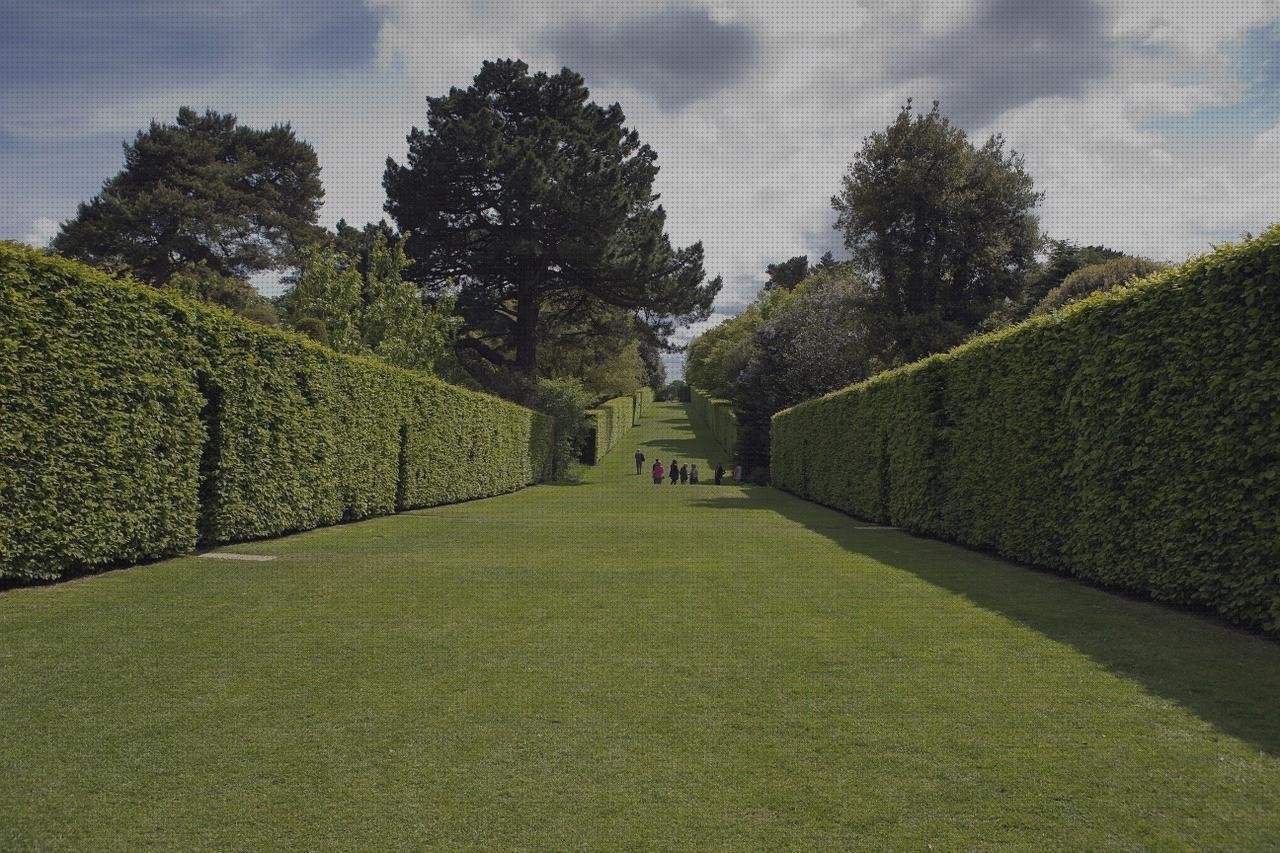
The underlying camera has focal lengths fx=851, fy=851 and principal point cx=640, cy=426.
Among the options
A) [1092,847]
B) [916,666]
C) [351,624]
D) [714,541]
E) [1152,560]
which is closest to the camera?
[1092,847]

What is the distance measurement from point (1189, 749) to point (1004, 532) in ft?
25.5

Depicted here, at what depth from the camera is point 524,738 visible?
445 cm

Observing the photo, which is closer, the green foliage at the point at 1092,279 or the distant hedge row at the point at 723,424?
the green foliage at the point at 1092,279

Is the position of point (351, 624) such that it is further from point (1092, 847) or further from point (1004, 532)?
point (1004, 532)

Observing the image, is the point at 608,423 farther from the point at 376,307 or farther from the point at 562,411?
the point at 376,307

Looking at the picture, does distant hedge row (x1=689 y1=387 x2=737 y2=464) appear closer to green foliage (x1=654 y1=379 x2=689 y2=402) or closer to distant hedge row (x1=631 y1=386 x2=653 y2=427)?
distant hedge row (x1=631 y1=386 x2=653 y2=427)

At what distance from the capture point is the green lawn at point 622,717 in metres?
3.54

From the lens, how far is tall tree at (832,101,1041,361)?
32719 mm

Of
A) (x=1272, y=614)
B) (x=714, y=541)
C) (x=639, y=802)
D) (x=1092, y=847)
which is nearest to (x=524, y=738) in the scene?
(x=639, y=802)

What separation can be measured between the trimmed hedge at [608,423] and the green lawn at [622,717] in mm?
39851

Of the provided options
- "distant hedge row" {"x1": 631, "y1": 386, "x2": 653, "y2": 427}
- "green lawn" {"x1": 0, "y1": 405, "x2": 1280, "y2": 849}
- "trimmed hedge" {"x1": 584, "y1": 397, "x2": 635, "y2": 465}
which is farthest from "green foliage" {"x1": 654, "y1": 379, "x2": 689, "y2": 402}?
"green lawn" {"x1": 0, "y1": 405, "x2": 1280, "y2": 849}

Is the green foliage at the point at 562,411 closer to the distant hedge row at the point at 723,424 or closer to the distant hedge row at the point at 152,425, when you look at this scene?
the distant hedge row at the point at 723,424

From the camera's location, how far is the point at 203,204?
130ft

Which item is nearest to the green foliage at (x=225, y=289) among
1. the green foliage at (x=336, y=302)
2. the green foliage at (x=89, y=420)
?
the green foliage at (x=336, y=302)
